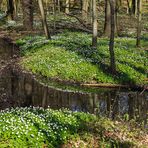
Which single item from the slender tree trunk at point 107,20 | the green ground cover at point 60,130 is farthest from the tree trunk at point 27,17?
the green ground cover at point 60,130

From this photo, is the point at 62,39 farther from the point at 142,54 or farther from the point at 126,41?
the point at 142,54

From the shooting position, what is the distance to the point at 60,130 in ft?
44.5

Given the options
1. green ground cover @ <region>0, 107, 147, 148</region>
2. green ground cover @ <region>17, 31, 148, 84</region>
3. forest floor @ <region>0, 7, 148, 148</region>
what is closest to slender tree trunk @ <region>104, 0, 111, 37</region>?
forest floor @ <region>0, 7, 148, 148</region>

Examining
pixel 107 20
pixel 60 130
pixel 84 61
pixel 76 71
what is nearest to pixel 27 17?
pixel 107 20

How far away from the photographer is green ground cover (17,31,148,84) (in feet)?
86.5

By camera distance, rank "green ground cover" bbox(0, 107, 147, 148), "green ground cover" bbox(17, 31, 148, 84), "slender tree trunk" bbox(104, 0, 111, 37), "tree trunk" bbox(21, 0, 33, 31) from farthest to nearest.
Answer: "tree trunk" bbox(21, 0, 33, 31)
"slender tree trunk" bbox(104, 0, 111, 37)
"green ground cover" bbox(17, 31, 148, 84)
"green ground cover" bbox(0, 107, 147, 148)

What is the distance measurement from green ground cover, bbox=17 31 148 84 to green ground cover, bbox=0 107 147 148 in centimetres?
1078

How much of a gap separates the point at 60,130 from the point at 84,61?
15.1m

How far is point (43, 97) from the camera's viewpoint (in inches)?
881

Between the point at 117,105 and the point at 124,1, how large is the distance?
80.3 m

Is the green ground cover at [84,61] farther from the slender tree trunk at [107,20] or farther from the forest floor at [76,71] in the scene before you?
the slender tree trunk at [107,20]

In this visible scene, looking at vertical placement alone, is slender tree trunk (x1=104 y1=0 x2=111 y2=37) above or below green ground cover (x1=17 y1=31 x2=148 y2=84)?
above

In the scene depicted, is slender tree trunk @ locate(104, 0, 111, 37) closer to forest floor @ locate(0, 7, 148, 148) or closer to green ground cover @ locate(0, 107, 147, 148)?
forest floor @ locate(0, 7, 148, 148)

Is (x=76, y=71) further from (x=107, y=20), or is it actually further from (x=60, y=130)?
(x=107, y=20)
